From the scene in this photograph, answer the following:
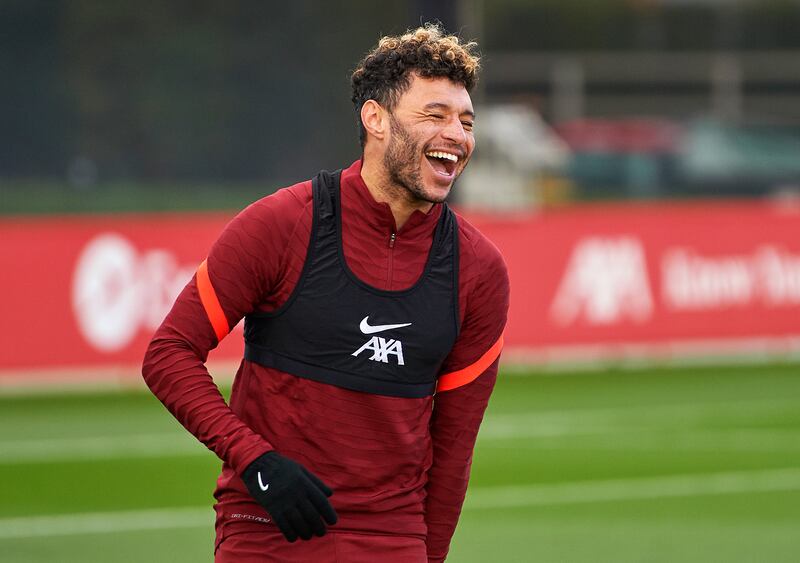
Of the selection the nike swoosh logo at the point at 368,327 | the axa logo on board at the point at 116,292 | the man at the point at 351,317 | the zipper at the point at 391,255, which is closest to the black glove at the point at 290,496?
the man at the point at 351,317

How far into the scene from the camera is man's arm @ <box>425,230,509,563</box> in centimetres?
467

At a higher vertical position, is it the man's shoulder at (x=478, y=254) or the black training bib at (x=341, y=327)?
the man's shoulder at (x=478, y=254)

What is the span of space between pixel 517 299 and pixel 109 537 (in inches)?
309

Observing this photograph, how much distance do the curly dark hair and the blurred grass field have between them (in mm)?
4948

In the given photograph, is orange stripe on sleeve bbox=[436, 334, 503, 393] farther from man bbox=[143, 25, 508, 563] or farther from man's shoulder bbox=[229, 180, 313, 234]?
man's shoulder bbox=[229, 180, 313, 234]

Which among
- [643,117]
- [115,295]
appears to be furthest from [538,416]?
[643,117]

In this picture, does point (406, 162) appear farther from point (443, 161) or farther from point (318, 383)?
point (318, 383)

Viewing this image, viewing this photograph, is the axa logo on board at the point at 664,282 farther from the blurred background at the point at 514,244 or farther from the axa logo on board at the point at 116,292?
the axa logo on board at the point at 116,292

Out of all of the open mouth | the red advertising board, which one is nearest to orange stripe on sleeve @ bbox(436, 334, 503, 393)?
the open mouth

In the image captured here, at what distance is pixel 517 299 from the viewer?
55.1 feet

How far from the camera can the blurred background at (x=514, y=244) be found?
10.7 meters

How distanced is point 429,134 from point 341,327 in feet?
1.80

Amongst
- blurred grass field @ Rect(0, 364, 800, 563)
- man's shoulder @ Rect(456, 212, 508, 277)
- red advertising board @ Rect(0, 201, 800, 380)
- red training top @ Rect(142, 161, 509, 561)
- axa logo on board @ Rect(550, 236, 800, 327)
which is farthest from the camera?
axa logo on board @ Rect(550, 236, 800, 327)

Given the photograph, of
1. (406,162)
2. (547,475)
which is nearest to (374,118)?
(406,162)
